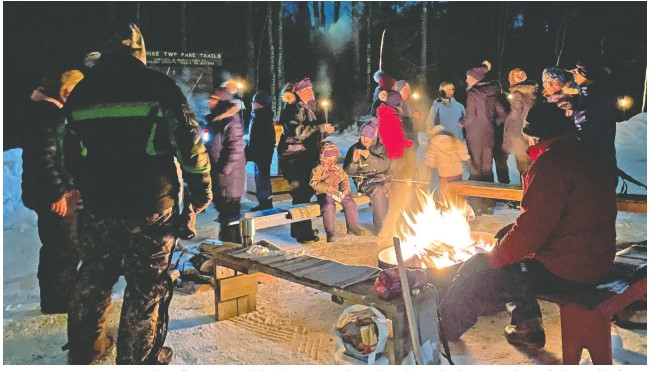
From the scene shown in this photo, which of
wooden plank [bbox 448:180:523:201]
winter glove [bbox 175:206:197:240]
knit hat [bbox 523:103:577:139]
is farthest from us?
wooden plank [bbox 448:180:523:201]

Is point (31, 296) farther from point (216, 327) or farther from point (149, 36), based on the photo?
point (149, 36)

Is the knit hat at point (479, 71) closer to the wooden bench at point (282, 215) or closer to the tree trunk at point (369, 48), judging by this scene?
the wooden bench at point (282, 215)

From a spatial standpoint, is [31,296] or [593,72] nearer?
[31,296]

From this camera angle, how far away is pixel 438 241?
4543mm

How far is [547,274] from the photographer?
3.10 meters

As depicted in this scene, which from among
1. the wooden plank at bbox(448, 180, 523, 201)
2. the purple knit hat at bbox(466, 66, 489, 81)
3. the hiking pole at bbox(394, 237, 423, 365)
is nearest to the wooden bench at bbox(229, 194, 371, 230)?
the wooden plank at bbox(448, 180, 523, 201)

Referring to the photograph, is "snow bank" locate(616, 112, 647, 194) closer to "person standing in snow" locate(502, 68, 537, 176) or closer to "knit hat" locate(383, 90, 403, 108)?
"person standing in snow" locate(502, 68, 537, 176)

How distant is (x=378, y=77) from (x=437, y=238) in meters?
4.65

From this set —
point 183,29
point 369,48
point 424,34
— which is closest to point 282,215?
point 183,29

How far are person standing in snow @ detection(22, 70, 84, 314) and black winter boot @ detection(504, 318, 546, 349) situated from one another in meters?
2.98

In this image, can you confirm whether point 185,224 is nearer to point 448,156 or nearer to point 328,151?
point 328,151

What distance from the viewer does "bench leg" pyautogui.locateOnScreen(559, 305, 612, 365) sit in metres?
2.88

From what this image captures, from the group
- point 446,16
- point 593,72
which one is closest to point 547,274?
point 593,72

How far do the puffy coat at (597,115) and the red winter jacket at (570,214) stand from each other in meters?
3.62
